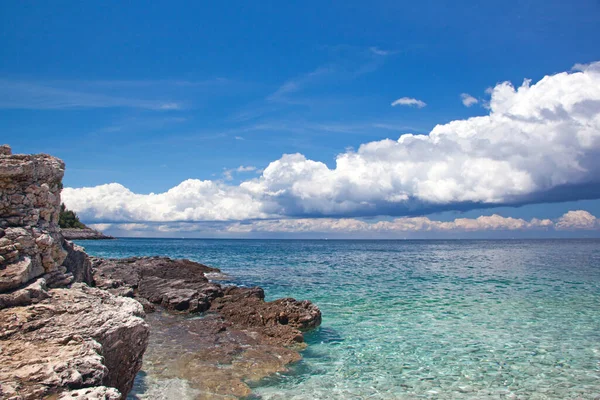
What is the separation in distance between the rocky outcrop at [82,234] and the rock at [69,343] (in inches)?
5950

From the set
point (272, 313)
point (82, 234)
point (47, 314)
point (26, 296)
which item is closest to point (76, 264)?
point (26, 296)

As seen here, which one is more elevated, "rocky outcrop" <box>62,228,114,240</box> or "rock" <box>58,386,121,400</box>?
"rock" <box>58,386,121,400</box>

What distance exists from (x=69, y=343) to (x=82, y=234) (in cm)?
18022

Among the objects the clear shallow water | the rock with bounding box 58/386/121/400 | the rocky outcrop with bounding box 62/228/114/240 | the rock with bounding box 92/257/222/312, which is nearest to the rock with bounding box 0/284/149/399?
the rock with bounding box 58/386/121/400

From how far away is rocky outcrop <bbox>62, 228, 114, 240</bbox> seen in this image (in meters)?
147

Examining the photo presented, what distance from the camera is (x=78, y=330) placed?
8.06m

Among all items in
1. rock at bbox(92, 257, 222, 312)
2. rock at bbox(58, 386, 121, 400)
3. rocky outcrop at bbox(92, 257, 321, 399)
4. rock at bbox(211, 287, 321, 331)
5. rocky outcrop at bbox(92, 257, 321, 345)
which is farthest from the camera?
rock at bbox(92, 257, 222, 312)

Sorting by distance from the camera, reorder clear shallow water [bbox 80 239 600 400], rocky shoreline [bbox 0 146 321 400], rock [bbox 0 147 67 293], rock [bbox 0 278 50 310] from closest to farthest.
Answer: rocky shoreline [bbox 0 146 321 400] < rock [bbox 0 278 50 310] < rock [bbox 0 147 67 293] < clear shallow water [bbox 80 239 600 400]

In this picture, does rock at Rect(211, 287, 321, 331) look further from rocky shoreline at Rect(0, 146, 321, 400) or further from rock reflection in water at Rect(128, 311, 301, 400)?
rock reflection in water at Rect(128, 311, 301, 400)

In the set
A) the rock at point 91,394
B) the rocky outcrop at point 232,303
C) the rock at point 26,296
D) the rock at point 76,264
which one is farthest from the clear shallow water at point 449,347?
the rock at point 76,264

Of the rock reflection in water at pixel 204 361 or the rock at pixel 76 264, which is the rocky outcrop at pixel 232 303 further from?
the rock at pixel 76 264

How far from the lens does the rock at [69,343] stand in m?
6.43

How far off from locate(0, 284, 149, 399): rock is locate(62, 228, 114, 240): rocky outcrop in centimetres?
15113

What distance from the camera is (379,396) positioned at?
11242 millimetres
